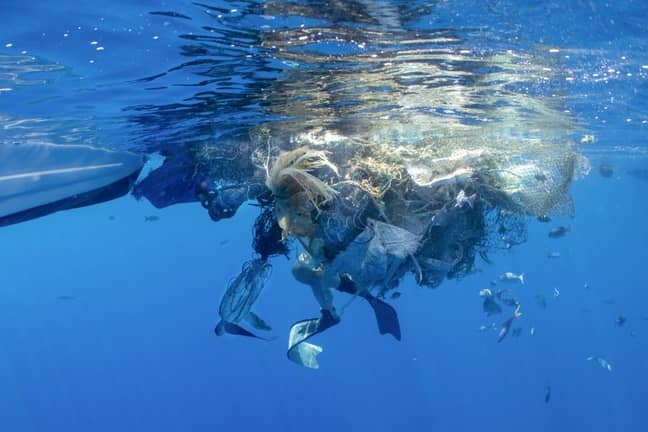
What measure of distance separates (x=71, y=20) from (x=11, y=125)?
4857mm

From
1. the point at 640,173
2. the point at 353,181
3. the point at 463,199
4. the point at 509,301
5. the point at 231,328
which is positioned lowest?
the point at 640,173

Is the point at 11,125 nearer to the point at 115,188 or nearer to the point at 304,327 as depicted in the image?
the point at 115,188

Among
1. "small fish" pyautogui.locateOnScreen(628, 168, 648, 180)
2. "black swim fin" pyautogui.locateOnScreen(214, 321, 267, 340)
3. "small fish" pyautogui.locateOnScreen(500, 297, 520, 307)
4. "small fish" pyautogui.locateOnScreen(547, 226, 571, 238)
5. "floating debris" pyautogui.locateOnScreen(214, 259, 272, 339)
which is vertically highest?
"floating debris" pyautogui.locateOnScreen(214, 259, 272, 339)

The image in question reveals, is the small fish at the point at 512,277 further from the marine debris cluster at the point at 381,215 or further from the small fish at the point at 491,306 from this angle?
the marine debris cluster at the point at 381,215

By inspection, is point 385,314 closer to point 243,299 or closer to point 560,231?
point 243,299

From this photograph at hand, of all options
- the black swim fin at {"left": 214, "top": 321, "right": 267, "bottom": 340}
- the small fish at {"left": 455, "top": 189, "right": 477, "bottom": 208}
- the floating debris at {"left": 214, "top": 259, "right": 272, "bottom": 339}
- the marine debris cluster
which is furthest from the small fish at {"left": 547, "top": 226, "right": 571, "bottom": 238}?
the black swim fin at {"left": 214, "top": 321, "right": 267, "bottom": 340}

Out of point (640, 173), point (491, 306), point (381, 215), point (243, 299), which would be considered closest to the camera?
point (381, 215)

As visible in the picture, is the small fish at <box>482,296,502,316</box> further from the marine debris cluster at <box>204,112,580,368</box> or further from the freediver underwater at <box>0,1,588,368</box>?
the marine debris cluster at <box>204,112,580,368</box>

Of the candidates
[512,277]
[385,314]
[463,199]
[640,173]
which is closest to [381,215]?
[463,199]

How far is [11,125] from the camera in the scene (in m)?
9.47

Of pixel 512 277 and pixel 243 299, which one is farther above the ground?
pixel 243 299

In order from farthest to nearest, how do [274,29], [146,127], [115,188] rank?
[146,127] → [115,188] → [274,29]

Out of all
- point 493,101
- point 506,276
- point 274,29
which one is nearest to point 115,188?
point 274,29

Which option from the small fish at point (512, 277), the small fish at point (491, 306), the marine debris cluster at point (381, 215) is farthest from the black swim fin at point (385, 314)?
the small fish at point (512, 277)
